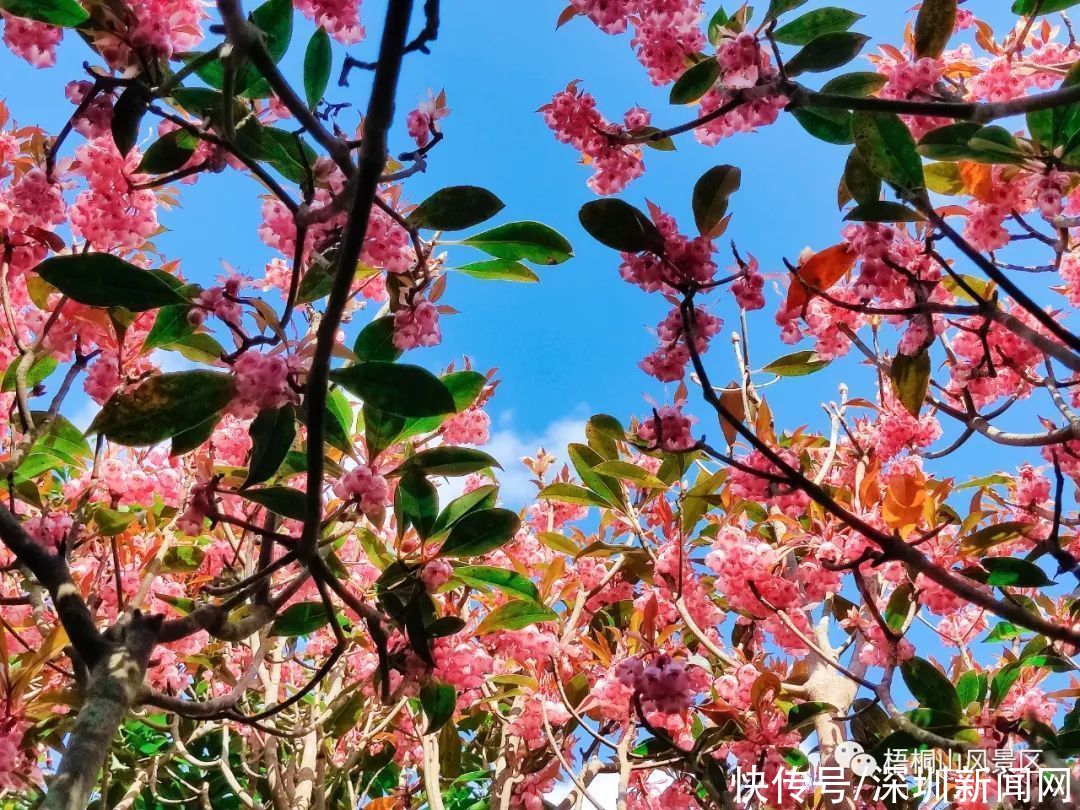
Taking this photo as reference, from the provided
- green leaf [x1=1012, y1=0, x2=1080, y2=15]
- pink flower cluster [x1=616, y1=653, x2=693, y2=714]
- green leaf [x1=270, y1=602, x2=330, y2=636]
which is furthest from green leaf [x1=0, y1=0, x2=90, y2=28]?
green leaf [x1=1012, y1=0, x2=1080, y2=15]

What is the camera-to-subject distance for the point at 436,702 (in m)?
2.30

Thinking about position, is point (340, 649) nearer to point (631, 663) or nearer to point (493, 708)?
point (631, 663)

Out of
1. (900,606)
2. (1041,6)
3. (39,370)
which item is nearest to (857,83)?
(1041,6)

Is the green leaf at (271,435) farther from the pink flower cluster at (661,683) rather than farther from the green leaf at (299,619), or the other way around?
the pink flower cluster at (661,683)

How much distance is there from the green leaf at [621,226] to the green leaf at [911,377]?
2.75 feet

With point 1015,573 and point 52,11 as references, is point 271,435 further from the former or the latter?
point 1015,573

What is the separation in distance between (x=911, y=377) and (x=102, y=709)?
2.10m

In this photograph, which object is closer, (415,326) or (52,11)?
(52,11)

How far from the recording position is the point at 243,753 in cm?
412

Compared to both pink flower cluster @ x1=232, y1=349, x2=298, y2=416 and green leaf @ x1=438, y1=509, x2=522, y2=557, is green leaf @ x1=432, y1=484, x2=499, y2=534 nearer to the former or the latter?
green leaf @ x1=438, y1=509, x2=522, y2=557

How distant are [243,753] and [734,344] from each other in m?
3.09

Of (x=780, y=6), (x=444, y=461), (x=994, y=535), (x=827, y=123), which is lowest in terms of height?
(x=444, y=461)

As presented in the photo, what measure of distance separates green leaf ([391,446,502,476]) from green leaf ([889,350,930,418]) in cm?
120

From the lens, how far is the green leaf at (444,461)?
2137mm
